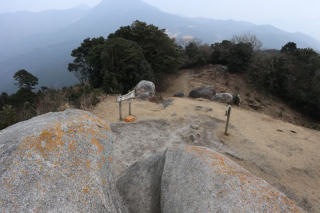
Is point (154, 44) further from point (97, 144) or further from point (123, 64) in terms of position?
point (97, 144)

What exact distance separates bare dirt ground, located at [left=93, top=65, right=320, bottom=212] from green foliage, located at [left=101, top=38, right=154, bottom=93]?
16.9ft

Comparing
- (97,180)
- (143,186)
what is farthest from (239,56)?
(97,180)

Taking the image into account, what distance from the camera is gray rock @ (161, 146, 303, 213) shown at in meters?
1.79

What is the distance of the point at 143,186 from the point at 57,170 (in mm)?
1382

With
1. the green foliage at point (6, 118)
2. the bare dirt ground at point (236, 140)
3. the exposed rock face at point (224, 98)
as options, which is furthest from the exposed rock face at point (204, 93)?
the green foliage at point (6, 118)

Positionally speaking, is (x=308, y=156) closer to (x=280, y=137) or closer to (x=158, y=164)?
(x=280, y=137)

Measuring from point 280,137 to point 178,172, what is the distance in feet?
28.8

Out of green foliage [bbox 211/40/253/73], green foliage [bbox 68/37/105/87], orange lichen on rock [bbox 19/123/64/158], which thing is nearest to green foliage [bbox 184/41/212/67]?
green foliage [bbox 211/40/253/73]

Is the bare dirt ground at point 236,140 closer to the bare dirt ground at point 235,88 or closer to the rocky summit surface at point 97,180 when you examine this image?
the rocky summit surface at point 97,180

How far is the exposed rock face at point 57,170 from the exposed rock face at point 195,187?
21.2 inches

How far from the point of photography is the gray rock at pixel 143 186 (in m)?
2.62

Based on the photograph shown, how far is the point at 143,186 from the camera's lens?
2.81m

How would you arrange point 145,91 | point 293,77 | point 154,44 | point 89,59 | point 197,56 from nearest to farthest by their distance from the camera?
point 145,91 → point 89,59 → point 293,77 → point 154,44 → point 197,56

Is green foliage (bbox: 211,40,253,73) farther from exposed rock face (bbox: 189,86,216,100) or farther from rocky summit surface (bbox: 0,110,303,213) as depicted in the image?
rocky summit surface (bbox: 0,110,303,213)
